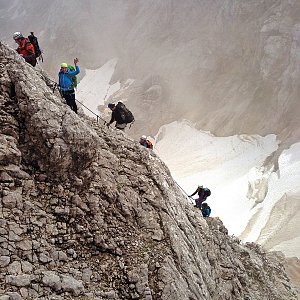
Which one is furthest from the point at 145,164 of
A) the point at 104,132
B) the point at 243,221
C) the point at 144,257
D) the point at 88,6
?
the point at 88,6

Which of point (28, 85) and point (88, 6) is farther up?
point (88, 6)

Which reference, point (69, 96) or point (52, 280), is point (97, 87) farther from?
point (52, 280)

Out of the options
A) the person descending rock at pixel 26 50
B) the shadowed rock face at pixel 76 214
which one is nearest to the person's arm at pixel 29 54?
the person descending rock at pixel 26 50

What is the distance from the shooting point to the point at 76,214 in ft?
34.2

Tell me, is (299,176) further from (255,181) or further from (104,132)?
(104,132)

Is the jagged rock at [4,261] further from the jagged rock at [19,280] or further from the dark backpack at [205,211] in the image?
the dark backpack at [205,211]

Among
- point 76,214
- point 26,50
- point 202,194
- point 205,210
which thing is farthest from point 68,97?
point 205,210

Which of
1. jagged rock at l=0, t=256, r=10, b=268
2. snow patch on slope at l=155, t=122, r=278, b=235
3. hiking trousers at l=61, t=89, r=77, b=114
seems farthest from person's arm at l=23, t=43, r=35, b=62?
snow patch on slope at l=155, t=122, r=278, b=235

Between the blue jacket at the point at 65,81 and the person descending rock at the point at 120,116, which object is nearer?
the blue jacket at the point at 65,81

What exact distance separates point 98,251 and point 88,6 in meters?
105

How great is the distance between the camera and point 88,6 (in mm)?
104938

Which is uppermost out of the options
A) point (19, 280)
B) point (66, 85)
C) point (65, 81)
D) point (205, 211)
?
point (65, 81)

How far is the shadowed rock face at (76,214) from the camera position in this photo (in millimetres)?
9328

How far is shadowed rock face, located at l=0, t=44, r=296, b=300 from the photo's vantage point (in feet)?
30.6
